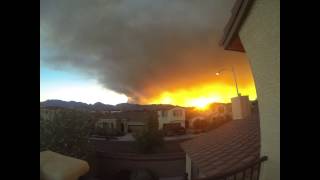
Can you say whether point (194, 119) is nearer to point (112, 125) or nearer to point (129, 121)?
point (129, 121)

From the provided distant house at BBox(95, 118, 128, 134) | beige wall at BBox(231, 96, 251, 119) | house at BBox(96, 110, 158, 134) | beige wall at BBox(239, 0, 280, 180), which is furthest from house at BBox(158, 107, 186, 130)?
beige wall at BBox(239, 0, 280, 180)

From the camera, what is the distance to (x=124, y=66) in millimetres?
4438

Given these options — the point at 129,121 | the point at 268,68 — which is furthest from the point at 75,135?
the point at 268,68

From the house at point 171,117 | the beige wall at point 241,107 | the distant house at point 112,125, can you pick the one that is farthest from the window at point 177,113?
the beige wall at point 241,107

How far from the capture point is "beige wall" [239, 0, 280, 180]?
1.93 m

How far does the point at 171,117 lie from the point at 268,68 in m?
3.36

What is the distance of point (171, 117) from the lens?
535 cm

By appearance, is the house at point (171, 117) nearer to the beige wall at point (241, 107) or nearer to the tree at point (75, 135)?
the beige wall at point (241, 107)

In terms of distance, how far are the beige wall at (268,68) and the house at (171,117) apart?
2506mm

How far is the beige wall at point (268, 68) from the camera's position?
1.93 m
